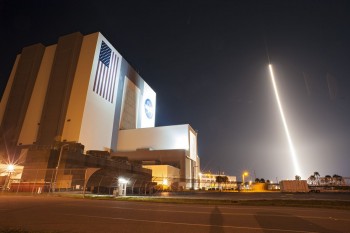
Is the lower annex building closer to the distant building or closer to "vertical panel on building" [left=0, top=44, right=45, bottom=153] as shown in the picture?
"vertical panel on building" [left=0, top=44, right=45, bottom=153]

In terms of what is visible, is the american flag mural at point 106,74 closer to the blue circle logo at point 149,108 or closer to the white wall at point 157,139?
the white wall at point 157,139

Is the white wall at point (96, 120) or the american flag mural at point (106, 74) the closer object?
the white wall at point (96, 120)

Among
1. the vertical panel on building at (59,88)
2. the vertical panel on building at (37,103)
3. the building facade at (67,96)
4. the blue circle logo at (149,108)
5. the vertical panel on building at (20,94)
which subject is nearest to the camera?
the vertical panel on building at (59,88)

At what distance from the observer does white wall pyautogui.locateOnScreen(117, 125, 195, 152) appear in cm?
10262

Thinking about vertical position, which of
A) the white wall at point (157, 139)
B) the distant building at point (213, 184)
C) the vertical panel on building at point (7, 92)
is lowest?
the distant building at point (213, 184)

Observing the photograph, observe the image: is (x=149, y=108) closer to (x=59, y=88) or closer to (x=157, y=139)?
(x=157, y=139)

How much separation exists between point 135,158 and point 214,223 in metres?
92.8

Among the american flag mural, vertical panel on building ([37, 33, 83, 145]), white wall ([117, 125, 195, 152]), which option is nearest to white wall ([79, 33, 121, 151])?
the american flag mural

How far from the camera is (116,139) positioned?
9981cm

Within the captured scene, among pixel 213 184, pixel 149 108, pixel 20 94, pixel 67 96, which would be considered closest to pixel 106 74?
pixel 67 96

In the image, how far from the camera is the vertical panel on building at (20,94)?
3228 inches

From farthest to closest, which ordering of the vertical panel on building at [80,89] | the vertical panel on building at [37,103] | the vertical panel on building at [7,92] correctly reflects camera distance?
the vertical panel on building at [7,92]
the vertical panel on building at [37,103]
the vertical panel on building at [80,89]

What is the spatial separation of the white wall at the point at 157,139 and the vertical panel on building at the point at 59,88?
31152 millimetres

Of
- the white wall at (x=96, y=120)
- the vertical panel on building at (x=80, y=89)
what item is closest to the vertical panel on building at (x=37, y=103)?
the vertical panel on building at (x=80, y=89)
